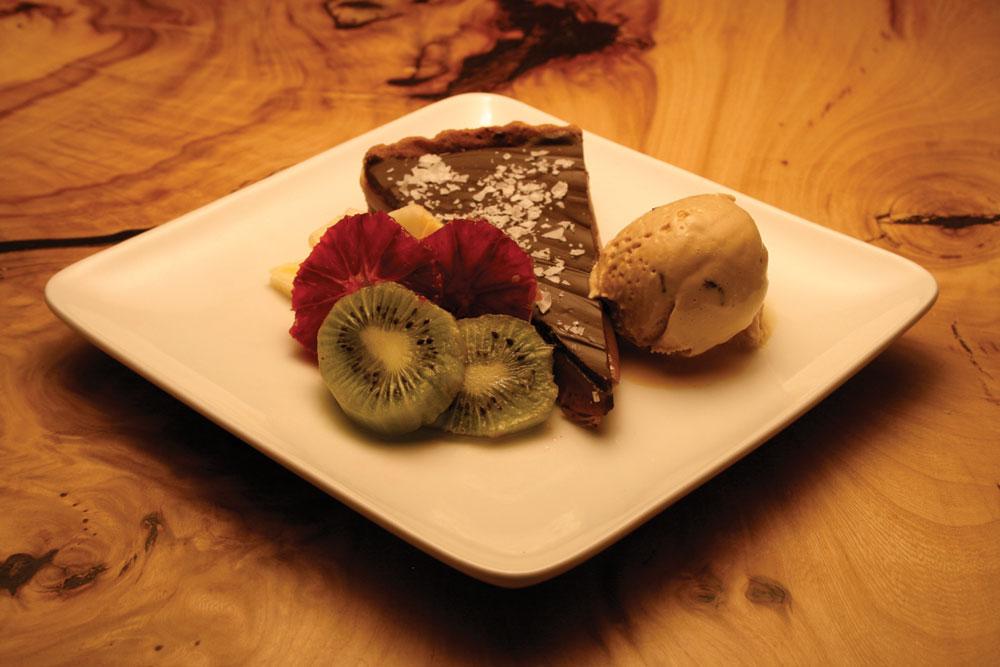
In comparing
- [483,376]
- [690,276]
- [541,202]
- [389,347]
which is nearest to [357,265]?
[389,347]

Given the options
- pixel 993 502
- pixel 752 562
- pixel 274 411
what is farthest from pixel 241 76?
pixel 993 502

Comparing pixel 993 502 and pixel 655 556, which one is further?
pixel 993 502

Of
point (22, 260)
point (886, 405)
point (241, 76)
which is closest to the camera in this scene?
point (886, 405)

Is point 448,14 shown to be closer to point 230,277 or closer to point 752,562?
point 230,277

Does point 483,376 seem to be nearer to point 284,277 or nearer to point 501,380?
point 501,380

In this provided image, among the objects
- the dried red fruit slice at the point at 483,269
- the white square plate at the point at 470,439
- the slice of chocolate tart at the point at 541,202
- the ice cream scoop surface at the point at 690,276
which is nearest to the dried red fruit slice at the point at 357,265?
the dried red fruit slice at the point at 483,269
